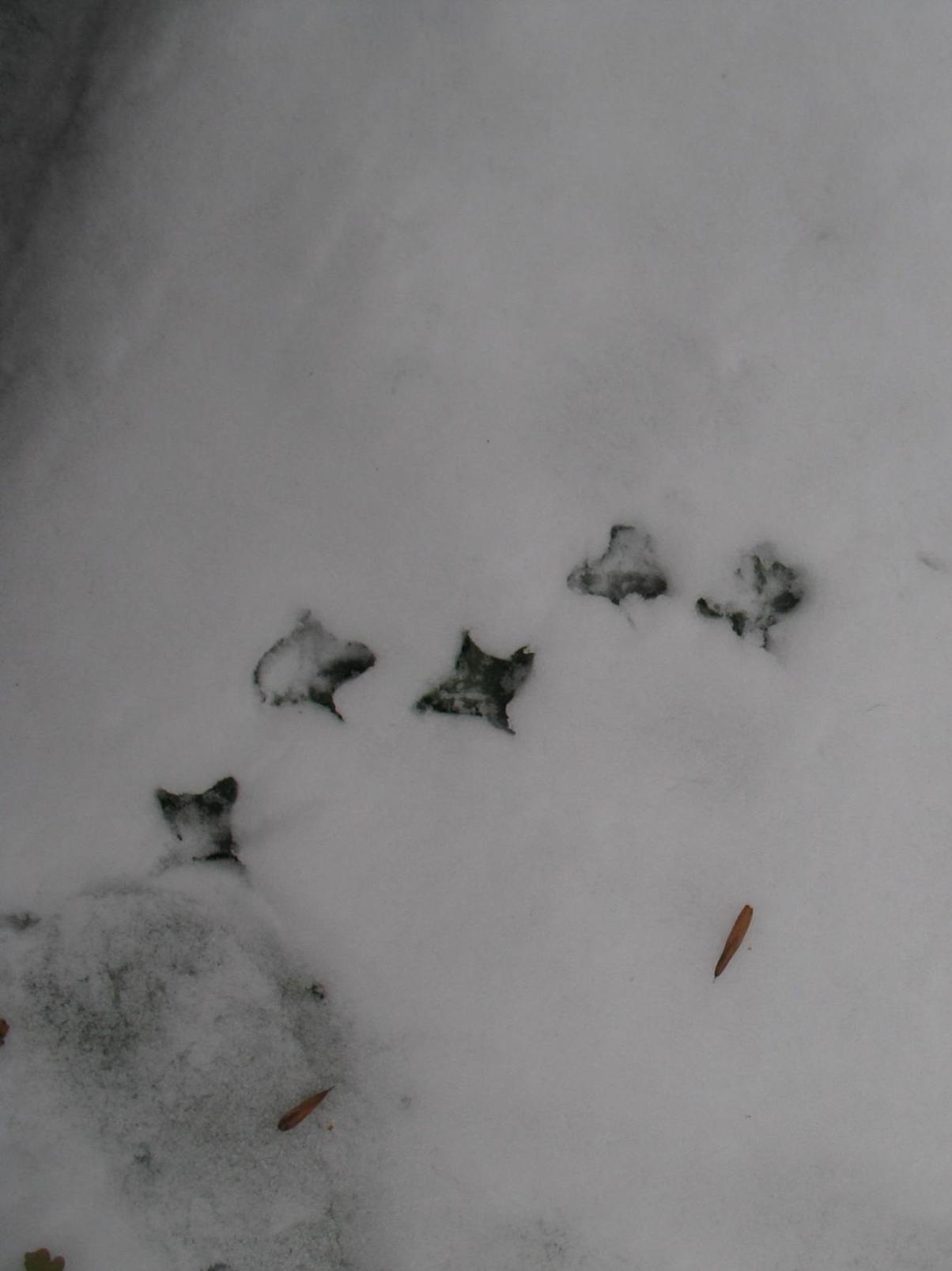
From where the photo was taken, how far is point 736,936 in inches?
68.2

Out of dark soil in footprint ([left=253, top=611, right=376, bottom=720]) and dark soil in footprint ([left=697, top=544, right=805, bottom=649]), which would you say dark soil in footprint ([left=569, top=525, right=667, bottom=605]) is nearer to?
dark soil in footprint ([left=697, top=544, right=805, bottom=649])

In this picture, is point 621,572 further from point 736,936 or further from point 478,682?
point 736,936

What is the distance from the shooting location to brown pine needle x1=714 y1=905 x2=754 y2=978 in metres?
1.73

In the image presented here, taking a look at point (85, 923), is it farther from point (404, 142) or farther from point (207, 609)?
point (404, 142)

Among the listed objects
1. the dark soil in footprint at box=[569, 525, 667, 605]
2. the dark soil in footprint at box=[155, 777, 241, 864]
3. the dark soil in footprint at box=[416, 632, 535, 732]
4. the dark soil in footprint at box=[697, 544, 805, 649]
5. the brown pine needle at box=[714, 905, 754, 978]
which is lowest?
the dark soil in footprint at box=[155, 777, 241, 864]

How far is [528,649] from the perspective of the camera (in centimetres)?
174

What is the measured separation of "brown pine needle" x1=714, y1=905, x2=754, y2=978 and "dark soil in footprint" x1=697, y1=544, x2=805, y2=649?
17.2 inches

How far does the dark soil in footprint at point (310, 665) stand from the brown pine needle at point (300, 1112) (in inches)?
24.7

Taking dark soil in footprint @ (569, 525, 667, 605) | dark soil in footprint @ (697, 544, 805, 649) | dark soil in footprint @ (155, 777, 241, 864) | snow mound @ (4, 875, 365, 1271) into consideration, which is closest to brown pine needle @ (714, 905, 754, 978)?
dark soil in footprint @ (697, 544, 805, 649)

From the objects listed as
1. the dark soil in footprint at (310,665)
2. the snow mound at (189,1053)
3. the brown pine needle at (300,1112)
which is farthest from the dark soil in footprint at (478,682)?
the brown pine needle at (300,1112)

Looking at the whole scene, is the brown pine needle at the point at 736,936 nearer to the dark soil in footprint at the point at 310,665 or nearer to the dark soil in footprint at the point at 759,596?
the dark soil in footprint at the point at 759,596

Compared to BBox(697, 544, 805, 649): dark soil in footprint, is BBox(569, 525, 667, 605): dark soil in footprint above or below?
below

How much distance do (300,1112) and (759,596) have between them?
1.13 meters

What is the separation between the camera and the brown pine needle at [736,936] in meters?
1.73
